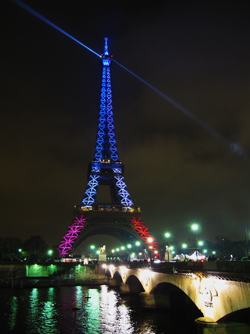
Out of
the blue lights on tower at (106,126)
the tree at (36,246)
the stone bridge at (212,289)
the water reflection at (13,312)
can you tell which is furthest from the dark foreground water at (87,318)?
the tree at (36,246)

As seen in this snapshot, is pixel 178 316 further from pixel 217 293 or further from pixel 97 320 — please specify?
pixel 217 293

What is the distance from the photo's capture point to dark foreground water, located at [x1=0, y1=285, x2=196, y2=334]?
3322 cm

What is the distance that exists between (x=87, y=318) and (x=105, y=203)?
62988 mm

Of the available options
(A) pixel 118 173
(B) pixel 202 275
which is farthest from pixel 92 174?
(B) pixel 202 275

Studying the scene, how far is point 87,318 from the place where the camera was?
39.0 metres

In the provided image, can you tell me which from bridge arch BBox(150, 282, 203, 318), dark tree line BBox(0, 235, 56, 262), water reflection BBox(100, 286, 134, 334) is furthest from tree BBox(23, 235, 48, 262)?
bridge arch BBox(150, 282, 203, 318)

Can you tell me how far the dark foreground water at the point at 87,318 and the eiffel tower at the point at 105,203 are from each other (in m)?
36.1

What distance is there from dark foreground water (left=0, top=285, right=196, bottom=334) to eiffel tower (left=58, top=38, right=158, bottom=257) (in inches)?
1421

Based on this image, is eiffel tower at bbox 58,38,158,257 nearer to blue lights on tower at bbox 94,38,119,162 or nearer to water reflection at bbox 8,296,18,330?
blue lights on tower at bbox 94,38,119,162

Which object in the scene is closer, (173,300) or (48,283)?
(173,300)

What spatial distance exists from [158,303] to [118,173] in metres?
69.8

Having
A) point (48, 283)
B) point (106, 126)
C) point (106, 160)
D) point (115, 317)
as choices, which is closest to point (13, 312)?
point (115, 317)

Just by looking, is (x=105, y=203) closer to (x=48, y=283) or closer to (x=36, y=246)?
(x=48, y=283)

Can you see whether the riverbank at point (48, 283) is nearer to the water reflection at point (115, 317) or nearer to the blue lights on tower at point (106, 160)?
the blue lights on tower at point (106, 160)
